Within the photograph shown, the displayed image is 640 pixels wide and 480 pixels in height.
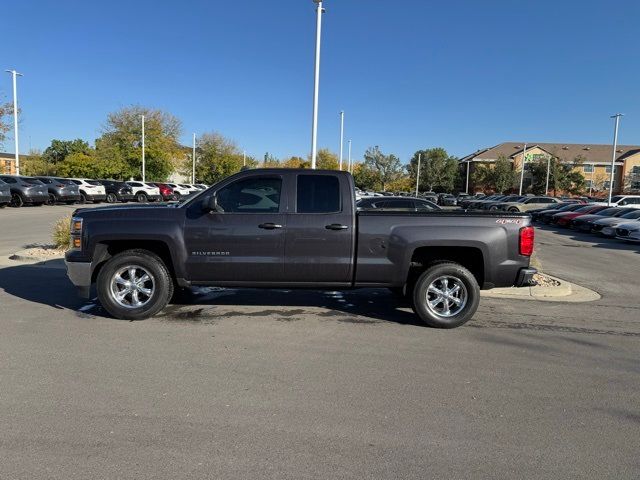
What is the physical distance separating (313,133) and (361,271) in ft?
37.7

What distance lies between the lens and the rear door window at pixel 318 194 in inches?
243

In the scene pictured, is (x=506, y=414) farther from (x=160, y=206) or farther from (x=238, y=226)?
(x=160, y=206)

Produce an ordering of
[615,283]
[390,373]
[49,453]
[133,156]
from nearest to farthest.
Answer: [49,453] < [390,373] < [615,283] < [133,156]

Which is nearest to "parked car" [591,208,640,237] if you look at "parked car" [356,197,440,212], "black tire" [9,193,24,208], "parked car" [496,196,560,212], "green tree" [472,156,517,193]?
"parked car" [356,197,440,212]

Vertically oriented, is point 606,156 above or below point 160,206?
above

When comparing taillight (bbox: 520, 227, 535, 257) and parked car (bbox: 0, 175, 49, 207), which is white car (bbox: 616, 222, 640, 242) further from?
parked car (bbox: 0, 175, 49, 207)

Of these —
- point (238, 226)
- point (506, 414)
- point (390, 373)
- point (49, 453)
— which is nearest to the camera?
point (49, 453)

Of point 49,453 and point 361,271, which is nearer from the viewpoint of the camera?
point 49,453

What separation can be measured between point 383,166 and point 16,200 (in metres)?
62.4

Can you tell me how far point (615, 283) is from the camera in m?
10.2

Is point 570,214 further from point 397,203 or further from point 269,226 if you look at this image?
point 269,226

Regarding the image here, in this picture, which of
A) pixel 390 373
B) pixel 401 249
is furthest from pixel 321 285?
pixel 390 373

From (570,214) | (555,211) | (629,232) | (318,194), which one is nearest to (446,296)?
(318,194)

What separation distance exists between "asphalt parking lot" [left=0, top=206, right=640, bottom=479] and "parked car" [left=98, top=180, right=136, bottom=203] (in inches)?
1215
